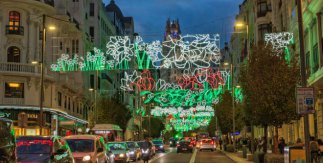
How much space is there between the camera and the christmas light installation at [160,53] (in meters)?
38.7

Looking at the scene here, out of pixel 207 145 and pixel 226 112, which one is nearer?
pixel 226 112

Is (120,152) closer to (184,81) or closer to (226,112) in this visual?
(184,81)

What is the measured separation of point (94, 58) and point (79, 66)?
1629 millimetres

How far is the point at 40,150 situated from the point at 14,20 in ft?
110

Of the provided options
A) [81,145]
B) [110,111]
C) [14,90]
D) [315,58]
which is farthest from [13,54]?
[81,145]

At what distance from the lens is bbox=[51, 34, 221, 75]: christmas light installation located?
3866cm

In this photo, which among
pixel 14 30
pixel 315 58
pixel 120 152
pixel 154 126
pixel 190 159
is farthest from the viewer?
pixel 154 126

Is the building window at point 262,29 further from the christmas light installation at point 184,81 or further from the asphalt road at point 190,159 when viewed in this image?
the asphalt road at point 190,159

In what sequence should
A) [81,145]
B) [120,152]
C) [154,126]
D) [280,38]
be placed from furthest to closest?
[154,126], [280,38], [120,152], [81,145]

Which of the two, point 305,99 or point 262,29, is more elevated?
point 262,29

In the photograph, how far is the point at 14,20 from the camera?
48062 mm

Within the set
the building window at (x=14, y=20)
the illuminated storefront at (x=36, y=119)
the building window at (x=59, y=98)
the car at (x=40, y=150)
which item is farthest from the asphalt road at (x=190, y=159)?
the car at (x=40, y=150)

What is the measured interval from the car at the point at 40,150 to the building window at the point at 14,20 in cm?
3245

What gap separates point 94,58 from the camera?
40969 mm
